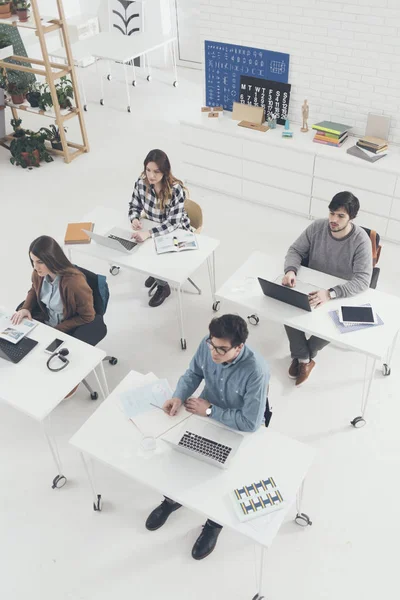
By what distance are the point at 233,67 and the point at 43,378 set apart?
3.99m

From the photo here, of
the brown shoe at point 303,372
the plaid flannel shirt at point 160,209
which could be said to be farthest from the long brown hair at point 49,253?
the brown shoe at point 303,372

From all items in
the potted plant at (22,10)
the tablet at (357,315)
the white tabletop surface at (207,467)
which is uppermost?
the potted plant at (22,10)

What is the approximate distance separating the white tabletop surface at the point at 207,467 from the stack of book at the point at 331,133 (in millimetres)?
3344

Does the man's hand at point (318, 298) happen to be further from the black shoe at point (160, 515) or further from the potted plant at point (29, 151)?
the potted plant at point (29, 151)

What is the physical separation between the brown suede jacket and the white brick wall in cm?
321

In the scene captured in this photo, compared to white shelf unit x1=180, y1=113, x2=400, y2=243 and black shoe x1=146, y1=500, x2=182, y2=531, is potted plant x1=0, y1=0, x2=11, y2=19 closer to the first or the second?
white shelf unit x1=180, y1=113, x2=400, y2=243

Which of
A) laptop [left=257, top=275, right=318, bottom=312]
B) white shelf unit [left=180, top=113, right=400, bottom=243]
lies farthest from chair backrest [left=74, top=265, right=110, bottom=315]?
white shelf unit [left=180, top=113, right=400, bottom=243]

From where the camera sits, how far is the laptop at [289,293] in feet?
11.2

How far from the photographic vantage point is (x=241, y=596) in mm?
2910

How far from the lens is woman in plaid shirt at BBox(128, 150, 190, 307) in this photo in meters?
4.22

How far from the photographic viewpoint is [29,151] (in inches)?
267

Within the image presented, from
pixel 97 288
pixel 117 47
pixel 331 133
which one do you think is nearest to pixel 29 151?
pixel 117 47

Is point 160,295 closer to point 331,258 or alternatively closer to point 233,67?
point 331,258

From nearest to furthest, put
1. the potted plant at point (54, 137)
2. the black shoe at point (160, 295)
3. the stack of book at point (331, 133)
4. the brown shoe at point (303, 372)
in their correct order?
the brown shoe at point (303, 372), the black shoe at point (160, 295), the stack of book at point (331, 133), the potted plant at point (54, 137)
